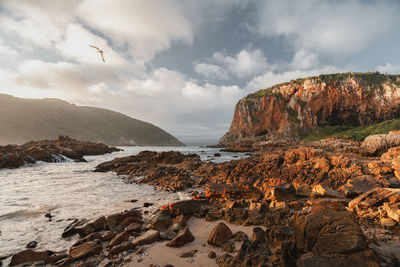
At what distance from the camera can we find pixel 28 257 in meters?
4.47

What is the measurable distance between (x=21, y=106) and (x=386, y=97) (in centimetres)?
25403

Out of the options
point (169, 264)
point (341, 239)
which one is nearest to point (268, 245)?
point (341, 239)

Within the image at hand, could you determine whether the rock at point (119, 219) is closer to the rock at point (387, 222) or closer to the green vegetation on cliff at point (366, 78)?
the rock at point (387, 222)

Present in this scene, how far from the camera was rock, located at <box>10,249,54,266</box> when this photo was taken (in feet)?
14.4

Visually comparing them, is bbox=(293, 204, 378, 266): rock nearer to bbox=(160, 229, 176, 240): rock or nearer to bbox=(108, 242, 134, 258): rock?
bbox=(160, 229, 176, 240): rock

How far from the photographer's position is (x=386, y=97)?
72.6 meters

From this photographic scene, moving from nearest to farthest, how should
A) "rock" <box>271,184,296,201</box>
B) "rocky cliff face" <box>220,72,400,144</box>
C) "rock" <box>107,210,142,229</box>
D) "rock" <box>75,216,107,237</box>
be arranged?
"rock" <box>75,216,107,237</box> → "rock" <box>107,210,142,229</box> → "rock" <box>271,184,296,201</box> → "rocky cliff face" <box>220,72,400,144</box>

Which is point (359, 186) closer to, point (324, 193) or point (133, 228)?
point (324, 193)

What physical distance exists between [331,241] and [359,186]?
7.17 meters

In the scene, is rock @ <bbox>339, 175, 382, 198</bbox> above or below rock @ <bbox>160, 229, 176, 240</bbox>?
above

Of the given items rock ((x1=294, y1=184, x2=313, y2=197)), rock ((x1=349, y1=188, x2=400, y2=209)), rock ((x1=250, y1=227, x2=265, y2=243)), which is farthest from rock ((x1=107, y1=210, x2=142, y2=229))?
rock ((x1=349, y1=188, x2=400, y2=209))

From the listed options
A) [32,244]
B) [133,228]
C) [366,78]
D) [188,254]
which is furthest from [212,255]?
[366,78]

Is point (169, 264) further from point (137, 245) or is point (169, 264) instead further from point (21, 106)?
point (21, 106)

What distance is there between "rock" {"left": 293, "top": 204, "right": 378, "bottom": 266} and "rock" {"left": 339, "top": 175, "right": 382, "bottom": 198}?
5997mm
